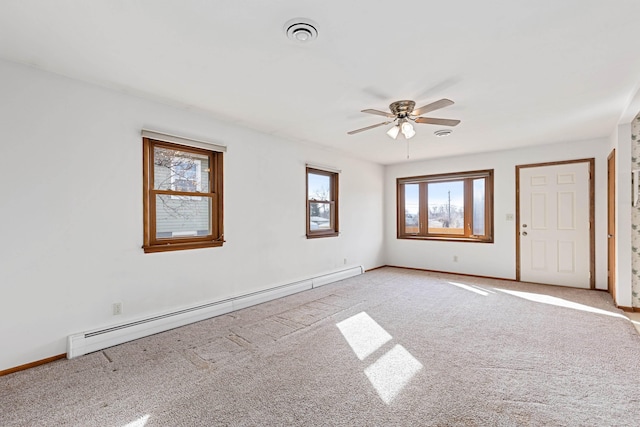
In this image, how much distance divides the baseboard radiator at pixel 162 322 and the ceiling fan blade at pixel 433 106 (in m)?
2.95

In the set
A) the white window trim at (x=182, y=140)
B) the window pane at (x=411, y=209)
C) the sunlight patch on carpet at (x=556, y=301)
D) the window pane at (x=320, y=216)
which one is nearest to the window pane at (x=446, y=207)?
the window pane at (x=411, y=209)

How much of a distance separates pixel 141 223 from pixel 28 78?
1.45 metres

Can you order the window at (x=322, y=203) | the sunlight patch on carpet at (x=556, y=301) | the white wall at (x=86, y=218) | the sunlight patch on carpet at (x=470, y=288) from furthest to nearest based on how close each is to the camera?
1. the window at (x=322, y=203)
2. the sunlight patch on carpet at (x=470, y=288)
3. the sunlight patch on carpet at (x=556, y=301)
4. the white wall at (x=86, y=218)

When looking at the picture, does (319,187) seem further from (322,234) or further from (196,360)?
(196,360)

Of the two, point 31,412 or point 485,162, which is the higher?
point 485,162

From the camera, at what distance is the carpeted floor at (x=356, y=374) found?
1868mm

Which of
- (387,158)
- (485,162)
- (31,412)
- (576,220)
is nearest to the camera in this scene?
(31,412)

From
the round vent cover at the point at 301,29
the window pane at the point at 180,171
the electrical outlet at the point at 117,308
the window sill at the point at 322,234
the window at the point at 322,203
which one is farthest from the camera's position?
the window at the point at 322,203

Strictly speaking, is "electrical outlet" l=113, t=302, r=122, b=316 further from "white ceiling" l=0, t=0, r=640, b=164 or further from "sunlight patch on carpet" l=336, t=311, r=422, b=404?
"sunlight patch on carpet" l=336, t=311, r=422, b=404

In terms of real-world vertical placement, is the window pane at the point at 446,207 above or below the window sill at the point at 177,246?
above

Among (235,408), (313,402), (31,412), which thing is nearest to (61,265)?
(31,412)

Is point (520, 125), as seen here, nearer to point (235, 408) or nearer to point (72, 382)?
point (235, 408)

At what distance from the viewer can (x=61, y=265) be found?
264cm

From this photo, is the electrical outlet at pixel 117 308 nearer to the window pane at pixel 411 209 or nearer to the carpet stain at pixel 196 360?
the carpet stain at pixel 196 360
